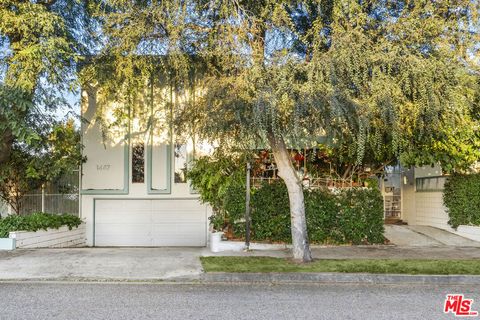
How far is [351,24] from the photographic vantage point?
10.3 m

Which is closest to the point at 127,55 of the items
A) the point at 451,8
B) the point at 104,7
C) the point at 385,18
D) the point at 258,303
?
the point at 104,7

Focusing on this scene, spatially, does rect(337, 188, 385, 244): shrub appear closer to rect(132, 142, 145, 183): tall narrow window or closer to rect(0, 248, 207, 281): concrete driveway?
rect(0, 248, 207, 281): concrete driveway

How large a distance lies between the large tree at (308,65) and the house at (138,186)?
170 inches

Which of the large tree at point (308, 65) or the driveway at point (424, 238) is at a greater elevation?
the large tree at point (308, 65)

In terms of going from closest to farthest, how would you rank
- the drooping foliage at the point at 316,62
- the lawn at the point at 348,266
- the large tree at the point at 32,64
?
the drooping foliage at the point at 316,62 → the lawn at the point at 348,266 → the large tree at the point at 32,64

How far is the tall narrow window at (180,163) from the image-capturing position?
53.5ft

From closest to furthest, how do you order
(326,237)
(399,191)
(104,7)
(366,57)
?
(366,57) < (104,7) < (326,237) < (399,191)

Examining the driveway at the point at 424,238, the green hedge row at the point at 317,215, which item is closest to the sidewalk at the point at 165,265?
the green hedge row at the point at 317,215

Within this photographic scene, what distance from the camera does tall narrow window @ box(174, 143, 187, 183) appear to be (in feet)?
53.5

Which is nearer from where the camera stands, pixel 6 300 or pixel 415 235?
pixel 6 300

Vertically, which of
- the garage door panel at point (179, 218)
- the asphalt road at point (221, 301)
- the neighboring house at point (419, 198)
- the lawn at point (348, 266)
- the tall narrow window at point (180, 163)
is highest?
the tall narrow window at point (180, 163)

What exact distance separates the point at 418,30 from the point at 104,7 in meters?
7.60

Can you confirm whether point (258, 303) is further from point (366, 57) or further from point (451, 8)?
point (451, 8)

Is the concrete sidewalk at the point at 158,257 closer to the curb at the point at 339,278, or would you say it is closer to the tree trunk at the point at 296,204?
the curb at the point at 339,278
